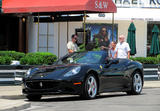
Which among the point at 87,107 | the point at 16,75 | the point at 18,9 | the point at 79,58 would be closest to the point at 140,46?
the point at 18,9

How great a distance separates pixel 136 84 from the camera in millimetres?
15500

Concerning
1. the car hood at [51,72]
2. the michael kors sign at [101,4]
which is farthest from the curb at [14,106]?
the michael kors sign at [101,4]

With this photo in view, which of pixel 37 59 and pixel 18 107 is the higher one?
pixel 37 59

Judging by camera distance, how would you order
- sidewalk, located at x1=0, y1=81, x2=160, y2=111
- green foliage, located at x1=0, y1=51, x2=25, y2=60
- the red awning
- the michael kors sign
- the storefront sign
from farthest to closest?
the storefront sign → the michael kors sign → the red awning → green foliage, located at x1=0, y1=51, x2=25, y2=60 → sidewalk, located at x1=0, y1=81, x2=160, y2=111

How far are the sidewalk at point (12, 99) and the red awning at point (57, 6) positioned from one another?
378cm

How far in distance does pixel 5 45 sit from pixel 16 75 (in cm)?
901

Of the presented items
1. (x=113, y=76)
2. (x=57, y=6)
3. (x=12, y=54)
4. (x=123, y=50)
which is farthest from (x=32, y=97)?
(x=57, y=6)

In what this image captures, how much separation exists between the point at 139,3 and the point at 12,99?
18.1m

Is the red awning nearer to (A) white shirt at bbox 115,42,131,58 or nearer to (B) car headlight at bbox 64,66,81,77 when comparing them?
(A) white shirt at bbox 115,42,131,58

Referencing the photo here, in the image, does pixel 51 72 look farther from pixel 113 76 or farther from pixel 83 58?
pixel 113 76

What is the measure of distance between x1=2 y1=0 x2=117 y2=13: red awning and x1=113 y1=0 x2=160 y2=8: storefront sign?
9049mm

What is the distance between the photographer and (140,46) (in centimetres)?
3231

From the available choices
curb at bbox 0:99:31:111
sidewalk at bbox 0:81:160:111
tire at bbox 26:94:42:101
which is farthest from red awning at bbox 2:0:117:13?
curb at bbox 0:99:31:111

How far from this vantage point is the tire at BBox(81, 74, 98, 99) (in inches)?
516
